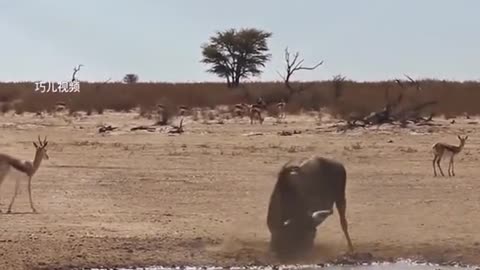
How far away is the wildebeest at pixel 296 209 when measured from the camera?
499 inches

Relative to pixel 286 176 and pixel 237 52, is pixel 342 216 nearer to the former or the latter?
pixel 286 176

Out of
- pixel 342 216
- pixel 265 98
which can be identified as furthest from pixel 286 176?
pixel 265 98

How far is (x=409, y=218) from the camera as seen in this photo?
16641 millimetres

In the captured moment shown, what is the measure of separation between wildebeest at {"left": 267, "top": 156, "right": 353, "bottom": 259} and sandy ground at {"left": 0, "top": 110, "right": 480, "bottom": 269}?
36cm

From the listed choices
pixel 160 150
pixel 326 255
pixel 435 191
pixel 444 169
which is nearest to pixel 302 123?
pixel 160 150

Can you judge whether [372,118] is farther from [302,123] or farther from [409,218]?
[409,218]

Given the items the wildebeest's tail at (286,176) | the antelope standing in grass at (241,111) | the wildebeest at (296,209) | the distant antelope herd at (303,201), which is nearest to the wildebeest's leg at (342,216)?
the distant antelope herd at (303,201)

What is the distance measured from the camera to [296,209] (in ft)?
41.5

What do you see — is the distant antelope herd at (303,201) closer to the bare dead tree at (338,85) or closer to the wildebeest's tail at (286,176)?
the wildebeest's tail at (286,176)

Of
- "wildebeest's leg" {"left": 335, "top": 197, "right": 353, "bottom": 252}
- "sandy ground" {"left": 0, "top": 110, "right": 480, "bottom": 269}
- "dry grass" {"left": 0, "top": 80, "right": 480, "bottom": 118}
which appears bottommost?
"sandy ground" {"left": 0, "top": 110, "right": 480, "bottom": 269}

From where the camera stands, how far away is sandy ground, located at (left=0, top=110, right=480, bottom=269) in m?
14.0

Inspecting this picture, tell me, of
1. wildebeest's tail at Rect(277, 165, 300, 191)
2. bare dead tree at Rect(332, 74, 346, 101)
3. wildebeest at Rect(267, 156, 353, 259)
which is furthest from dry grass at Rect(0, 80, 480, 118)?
wildebeest's tail at Rect(277, 165, 300, 191)

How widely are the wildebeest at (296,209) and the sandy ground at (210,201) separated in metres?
0.36

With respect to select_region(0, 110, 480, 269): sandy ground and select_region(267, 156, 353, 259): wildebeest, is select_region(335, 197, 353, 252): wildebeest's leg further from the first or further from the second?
select_region(267, 156, 353, 259): wildebeest
